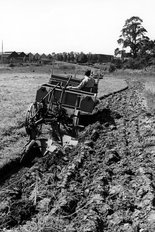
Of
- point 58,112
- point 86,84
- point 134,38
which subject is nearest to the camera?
point 58,112

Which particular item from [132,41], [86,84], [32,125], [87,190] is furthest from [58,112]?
[132,41]

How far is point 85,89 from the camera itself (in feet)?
37.0

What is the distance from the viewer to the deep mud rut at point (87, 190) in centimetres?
455

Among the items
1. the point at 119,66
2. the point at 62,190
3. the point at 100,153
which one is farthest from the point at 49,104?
the point at 119,66

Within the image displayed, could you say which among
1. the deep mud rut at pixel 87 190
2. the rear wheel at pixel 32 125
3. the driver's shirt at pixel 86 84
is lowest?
the deep mud rut at pixel 87 190

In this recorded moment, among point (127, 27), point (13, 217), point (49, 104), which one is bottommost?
point (13, 217)

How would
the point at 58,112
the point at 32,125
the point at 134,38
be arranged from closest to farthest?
1. the point at 32,125
2. the point at 58,112
3. the point at 134,38

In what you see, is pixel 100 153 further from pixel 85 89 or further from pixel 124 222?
pixel 85 89

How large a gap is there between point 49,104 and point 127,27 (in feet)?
157

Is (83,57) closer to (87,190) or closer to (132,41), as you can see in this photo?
(132,41)

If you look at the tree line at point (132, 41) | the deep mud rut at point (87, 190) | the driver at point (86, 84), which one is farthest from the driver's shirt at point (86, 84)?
the tree line at point (132, 41)

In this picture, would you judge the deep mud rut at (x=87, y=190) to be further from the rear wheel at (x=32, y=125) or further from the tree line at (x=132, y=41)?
the tree line at (x=132, y=41)

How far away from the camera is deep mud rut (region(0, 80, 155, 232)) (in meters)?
4.55

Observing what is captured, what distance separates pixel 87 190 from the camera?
5.52 meters
